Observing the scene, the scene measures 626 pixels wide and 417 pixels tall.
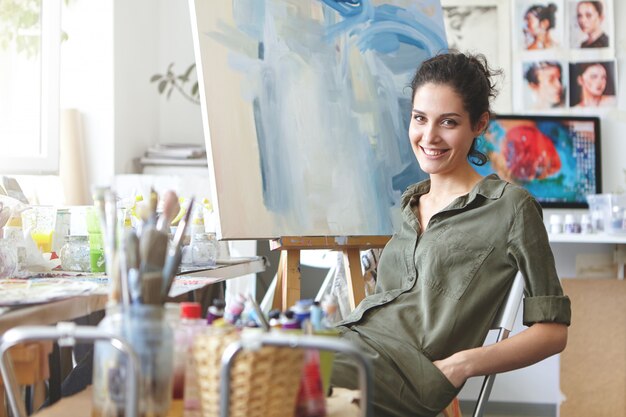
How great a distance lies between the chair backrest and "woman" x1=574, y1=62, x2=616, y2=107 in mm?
2643

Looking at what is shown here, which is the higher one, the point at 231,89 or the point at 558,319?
the point at 231,89

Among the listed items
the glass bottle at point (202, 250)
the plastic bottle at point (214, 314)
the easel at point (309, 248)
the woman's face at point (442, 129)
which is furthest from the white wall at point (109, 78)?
the plastic bottle at point (214, 314)

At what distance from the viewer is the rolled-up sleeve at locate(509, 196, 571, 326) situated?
154cm

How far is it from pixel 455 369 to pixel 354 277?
0.83 m

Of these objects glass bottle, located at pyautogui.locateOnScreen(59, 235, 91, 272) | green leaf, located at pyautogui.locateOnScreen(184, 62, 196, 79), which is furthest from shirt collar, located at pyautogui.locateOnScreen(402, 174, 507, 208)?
green leaf, located at pyautogui.locateOnScreen(184, 62, 196, 79)

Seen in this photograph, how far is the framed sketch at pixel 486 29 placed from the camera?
408 cm

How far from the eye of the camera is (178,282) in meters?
1.98

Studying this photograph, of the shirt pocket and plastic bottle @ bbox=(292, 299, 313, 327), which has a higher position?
the shirt pocket

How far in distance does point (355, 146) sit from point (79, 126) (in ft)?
5.94

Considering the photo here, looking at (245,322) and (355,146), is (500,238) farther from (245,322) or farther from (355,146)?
(355,146)

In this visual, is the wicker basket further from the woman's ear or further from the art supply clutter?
the woman's ear

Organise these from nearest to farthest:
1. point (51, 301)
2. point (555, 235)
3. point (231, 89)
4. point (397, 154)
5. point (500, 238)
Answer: point (51, 301) < point (500, 238) < point (231, 89) < point (397, 154) < point (555, 235)

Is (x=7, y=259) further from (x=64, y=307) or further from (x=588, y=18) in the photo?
(x=588, y=18)

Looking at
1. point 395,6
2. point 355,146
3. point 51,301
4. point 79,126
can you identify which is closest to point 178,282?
point 51,301
